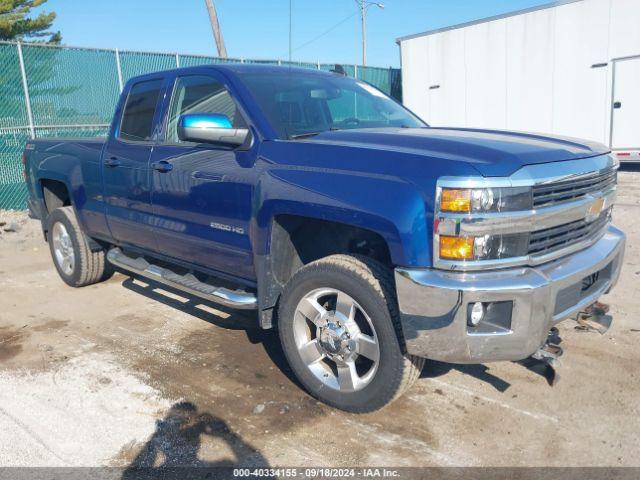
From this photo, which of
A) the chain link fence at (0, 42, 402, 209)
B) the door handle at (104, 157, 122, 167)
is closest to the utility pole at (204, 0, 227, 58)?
the chain link fence at (0, 42, 402, 209)

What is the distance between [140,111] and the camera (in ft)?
15.5

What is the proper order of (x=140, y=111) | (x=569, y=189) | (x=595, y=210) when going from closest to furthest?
(x=569, y=189), (x=595, y=210), (x=140, y=111)

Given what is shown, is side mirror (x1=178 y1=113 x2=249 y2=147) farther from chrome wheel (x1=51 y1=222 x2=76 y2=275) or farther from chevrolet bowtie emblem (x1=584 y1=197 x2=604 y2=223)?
chrome wheel (x1=51 y1=222 x2=76 y2=275)

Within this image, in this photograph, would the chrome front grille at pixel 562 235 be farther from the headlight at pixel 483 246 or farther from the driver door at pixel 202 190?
the driver door at pixel 202 190

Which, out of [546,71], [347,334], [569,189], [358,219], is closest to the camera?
[358,219]

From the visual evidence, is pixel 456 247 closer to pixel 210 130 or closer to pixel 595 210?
pixel 595 210

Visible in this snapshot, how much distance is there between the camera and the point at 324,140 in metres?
3.31

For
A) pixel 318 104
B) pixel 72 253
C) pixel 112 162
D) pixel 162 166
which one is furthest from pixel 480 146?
pixel 72 253

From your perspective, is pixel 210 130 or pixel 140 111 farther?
pixel 140 111

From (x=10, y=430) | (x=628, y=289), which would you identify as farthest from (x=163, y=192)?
(x=628, y=289)

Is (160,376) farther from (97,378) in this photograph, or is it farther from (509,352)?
(509,352)

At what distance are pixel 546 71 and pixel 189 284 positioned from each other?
11.9m

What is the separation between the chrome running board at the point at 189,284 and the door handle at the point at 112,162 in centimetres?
87

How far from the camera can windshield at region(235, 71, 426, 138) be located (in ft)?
12.2
